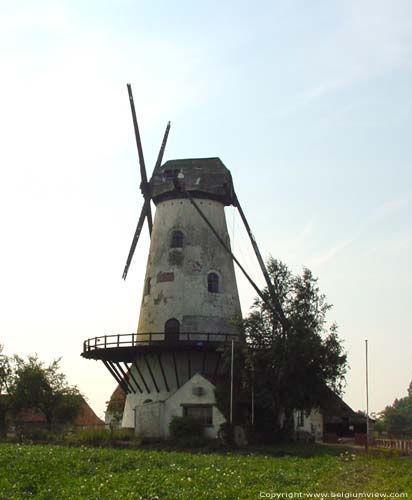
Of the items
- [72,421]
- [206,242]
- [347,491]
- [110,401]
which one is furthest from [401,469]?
[110,401]

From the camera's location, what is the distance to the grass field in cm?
1680

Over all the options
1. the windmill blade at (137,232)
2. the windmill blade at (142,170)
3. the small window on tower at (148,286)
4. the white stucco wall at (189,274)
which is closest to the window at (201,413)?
the white stucco wall at (189,274)

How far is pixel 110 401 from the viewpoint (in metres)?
55.7

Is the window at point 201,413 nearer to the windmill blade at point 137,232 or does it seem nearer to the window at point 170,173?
the windmill blade at point 137,232

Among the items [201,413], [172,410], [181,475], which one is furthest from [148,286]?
[181,475]

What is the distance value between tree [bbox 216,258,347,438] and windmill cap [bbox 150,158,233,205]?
7.48 metres

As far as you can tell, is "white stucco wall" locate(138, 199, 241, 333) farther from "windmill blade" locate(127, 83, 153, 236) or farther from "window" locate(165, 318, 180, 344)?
"windmill blade" locate(127, 83, 153, 236)

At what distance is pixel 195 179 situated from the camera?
39.0 m

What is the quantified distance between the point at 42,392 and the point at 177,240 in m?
11.8

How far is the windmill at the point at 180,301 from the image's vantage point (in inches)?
1362

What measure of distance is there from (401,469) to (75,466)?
26.1 feet

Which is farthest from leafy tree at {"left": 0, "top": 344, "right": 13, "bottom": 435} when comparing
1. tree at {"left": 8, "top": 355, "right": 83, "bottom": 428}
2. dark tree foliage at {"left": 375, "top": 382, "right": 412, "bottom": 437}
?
dark tree foliage at {"left": 375, "top": 382, "right": 412, "bottom": 437}

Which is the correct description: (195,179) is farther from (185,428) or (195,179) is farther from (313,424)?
(313,424)

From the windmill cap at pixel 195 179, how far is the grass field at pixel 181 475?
1615 centimetres
